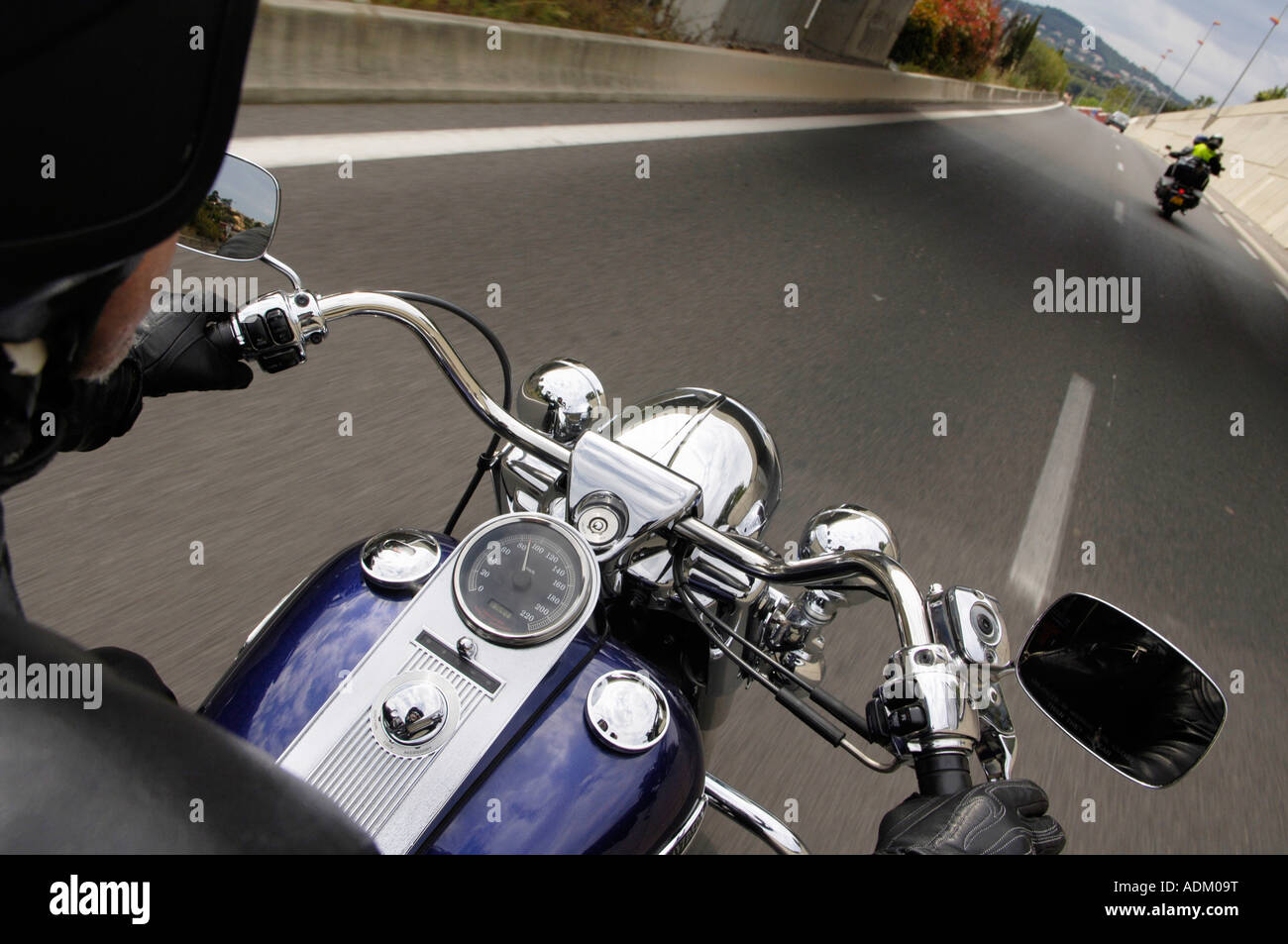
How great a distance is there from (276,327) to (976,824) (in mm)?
1309

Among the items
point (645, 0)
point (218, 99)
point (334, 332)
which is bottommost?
point (334, 332)

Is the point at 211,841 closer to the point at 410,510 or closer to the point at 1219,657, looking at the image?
the point at 410,510

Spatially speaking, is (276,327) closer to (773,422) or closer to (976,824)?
(976,824)

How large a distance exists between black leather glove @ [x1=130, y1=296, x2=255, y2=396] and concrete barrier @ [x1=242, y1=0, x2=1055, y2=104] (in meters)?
2.19

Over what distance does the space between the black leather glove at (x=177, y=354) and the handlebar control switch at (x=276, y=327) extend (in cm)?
6

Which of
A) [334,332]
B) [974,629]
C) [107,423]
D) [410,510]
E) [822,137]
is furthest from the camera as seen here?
[822,137]

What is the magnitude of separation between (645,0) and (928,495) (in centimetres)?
1033

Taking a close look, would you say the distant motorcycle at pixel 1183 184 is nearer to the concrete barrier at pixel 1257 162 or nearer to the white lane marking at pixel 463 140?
the concrete barrier at pixel 1257 162

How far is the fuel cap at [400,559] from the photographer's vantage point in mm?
1267

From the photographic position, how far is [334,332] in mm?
3699

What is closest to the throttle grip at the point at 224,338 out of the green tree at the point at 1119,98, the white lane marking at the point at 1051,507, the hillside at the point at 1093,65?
the white lane marking at the point at 1051,507

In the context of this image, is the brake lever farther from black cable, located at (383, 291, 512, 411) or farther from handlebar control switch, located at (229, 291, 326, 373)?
handlebar control switch, located at (229, 291, 326, 373)
